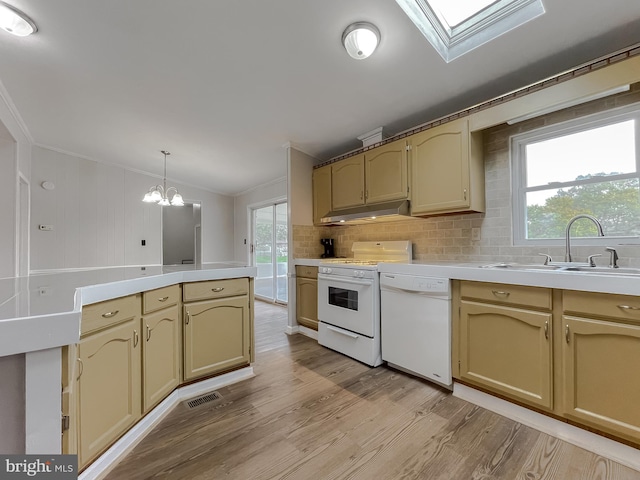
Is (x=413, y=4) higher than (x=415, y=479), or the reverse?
(x=413, y=4)

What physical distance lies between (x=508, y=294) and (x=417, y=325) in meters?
0.68

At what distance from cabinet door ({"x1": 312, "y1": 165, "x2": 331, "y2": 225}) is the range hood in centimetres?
14

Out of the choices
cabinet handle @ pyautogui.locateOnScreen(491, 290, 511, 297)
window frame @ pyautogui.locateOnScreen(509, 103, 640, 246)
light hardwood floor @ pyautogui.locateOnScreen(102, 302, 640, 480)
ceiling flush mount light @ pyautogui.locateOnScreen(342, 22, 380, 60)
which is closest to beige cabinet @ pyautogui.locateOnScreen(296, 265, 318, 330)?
light hardwood floor @ pyautogui.locateOnScreen(102, 302, 640, 480)

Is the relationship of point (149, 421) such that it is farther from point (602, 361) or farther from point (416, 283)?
point (602, 361)

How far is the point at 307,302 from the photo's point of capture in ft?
10.7

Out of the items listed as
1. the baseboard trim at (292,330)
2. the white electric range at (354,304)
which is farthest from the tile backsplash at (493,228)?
the baseboard trim at (292,330)

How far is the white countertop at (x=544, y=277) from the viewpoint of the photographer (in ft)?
4.28

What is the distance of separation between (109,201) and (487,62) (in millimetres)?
A: 5375

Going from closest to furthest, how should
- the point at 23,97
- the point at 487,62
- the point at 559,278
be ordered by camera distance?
the point at 559,278
the point at 487,62
the point at 23,97

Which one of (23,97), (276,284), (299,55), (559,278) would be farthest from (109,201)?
(559,278)

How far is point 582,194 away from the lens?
198 centimetres

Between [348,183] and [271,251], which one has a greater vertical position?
[348,183]

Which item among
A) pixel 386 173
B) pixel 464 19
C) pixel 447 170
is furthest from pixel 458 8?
pixel 386 173

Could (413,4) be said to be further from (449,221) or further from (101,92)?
(101,92)
